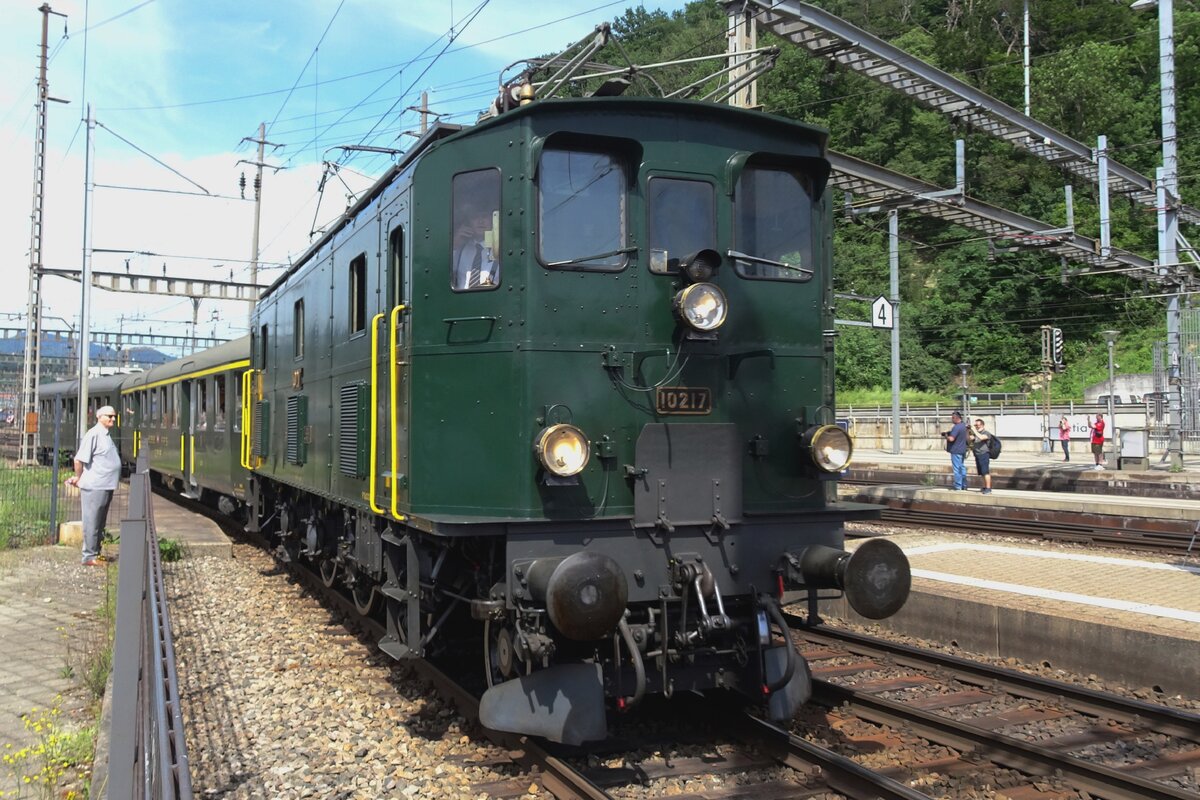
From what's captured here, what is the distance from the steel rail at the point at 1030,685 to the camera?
6078 mm

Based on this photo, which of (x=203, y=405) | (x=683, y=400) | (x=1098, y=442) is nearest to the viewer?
(x=683, y=400)

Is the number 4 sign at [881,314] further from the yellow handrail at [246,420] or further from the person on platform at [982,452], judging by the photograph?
the yellow handrail at [246,420]

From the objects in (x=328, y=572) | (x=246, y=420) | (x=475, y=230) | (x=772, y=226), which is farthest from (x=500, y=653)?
(x=246, y=420)

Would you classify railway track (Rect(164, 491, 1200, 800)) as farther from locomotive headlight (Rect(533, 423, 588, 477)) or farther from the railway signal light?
the railway signal light

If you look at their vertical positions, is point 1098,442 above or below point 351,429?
below

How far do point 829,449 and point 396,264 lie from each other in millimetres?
3141

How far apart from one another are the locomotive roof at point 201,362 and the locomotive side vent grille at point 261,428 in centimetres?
197

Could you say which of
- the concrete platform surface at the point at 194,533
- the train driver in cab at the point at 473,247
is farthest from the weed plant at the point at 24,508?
the train driver in cab at the point at 473,247

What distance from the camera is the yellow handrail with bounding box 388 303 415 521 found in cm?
627

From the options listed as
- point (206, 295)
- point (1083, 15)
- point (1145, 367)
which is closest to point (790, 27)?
point (206, 295)

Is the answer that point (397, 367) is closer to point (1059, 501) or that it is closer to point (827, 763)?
point (827, 763)

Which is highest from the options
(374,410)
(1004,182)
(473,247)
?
(1004,182)

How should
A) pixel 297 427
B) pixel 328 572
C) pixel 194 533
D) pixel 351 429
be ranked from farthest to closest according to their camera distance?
pixel 194 533 → pixel 328 572 → pixel 297 427 → pixel 351 429

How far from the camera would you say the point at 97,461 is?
12.4 meters
